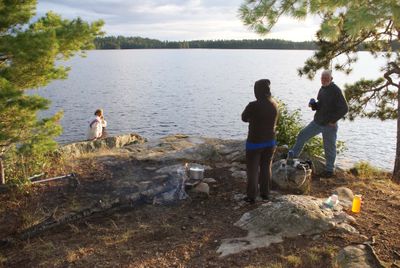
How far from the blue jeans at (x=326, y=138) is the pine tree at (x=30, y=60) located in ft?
15.8

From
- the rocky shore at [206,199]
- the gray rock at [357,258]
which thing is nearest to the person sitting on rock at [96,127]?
the rocky shore at [206,199]

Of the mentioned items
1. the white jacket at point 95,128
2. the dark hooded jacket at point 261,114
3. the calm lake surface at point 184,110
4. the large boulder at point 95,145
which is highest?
the dark hooded jacket at point 261,114

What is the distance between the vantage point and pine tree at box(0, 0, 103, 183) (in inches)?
262

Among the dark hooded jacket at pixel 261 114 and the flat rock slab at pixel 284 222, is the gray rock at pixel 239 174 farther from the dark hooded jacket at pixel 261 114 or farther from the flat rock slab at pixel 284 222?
the flat rock slab at pixel 284 222

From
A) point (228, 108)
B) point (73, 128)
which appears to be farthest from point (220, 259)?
point (228, 108)

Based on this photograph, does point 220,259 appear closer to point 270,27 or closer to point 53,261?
point 53,261

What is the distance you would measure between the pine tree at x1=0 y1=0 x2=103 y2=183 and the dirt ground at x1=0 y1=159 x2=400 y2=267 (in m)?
1.22

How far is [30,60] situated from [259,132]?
161 inches

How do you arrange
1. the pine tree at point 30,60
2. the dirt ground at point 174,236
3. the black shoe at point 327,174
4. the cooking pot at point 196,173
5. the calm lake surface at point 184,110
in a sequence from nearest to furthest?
the dirt ground at point 174,236 < the pine tree at point 30,60 < the cooking pot at point 196,173 < the black shoe at point 327,174 < the calm lake surface at point 184,110

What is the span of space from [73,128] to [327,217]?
23.2 meters

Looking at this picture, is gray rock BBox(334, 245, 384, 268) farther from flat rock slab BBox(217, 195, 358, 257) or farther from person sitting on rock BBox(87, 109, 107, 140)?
person sitting on rock BBox(87, 109, 107, 140)

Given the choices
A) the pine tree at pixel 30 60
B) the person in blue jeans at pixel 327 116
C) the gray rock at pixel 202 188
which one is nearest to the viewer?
the pine tree at pixel 30 60

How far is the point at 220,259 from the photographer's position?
5477 mm

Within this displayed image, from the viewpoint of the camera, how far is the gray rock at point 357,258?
5109 millimetres
